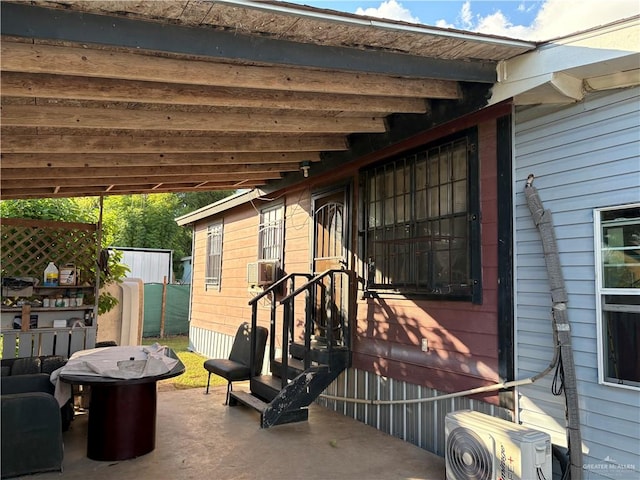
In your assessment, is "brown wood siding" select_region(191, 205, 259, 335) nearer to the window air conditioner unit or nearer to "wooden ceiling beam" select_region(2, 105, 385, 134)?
the window air conditioner unit

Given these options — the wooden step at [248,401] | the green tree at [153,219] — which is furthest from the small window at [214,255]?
the green tree at [153,219]

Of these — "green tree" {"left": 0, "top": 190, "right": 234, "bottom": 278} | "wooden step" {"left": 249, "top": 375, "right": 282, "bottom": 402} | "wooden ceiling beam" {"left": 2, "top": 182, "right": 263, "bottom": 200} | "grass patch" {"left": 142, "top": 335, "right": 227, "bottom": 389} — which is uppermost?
"green tree" {"left": 0, "top": 190, "right": 234, "bottom": 278}

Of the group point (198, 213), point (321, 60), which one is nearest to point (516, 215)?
point (321, 60)

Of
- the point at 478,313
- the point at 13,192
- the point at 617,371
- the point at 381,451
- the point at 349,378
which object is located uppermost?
the point at 13,192

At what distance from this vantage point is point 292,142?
4570 mm

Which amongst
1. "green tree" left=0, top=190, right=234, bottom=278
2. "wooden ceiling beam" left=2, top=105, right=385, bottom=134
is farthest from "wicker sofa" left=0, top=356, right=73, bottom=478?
"green tree" left=0, top=190, right=234, bottom=278

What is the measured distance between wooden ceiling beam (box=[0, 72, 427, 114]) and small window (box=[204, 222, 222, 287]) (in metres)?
6.01

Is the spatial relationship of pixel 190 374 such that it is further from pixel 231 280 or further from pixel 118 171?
pixel 118 171

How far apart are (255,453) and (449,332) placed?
182 cm

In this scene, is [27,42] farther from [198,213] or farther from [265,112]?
[198,213]

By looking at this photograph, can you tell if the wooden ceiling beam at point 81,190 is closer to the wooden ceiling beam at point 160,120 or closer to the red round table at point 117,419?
the wooden ceiling beam at point 160,120

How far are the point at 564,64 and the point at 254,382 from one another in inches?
159

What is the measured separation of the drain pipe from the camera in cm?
270

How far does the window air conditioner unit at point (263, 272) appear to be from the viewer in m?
6.54
